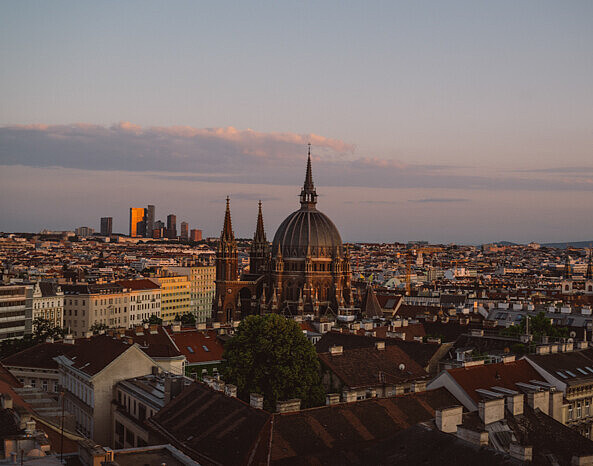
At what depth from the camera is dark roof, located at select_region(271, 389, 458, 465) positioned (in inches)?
1199

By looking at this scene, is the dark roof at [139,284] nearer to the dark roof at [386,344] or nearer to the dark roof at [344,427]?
the dark roof at [386,344]

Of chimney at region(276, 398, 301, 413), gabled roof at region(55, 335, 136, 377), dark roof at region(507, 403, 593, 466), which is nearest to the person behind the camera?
dark roof at region(507, 403, 593, 466)

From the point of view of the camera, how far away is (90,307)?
12638 centimetres

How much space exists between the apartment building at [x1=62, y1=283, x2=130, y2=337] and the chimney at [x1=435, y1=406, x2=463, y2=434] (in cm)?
10125

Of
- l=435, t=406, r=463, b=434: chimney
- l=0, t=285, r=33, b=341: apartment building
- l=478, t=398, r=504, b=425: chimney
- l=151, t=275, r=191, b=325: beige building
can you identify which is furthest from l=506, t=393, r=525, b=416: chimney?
l=151, t=275, r=191, b=325: beige building

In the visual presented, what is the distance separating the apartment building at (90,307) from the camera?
413 feet

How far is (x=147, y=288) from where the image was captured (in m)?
150

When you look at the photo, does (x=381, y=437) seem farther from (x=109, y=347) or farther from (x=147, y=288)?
(x=147, y=288)

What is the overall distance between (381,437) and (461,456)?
8580mm

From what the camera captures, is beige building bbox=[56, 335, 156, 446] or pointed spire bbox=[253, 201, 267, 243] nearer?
beige building bbox=[56, 335, 156, 446]

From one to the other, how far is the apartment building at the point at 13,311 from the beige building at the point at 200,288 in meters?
78.2

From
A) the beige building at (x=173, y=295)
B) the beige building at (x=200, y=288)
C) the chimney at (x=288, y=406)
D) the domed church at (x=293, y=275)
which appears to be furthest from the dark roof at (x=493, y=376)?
the beige building at (x=200, y=288)

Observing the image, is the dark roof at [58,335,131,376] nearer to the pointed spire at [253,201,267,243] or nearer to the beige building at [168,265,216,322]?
the pointed spire at [253,201,267,243]

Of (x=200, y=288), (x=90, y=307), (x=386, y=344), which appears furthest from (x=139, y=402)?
(x=200, y=288)
